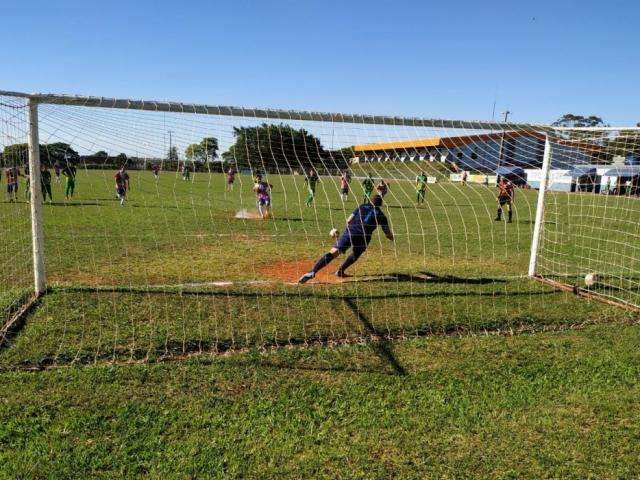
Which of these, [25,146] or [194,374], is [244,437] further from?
[25,146]

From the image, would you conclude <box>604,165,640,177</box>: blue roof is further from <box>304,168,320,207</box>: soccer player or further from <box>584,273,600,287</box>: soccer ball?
<box>304,168,320,207</box>: soccer player

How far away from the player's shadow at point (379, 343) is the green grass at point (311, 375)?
1.1 inches

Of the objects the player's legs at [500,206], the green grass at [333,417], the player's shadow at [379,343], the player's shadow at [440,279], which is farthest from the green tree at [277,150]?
the player's legs at [500,206]

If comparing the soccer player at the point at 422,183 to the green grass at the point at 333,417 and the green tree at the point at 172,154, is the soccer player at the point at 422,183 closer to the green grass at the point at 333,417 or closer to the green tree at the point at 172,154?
the green grass at the point at 333,417

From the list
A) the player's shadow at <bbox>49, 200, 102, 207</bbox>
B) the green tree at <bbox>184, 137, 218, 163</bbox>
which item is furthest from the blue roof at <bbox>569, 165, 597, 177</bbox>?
the player's shadow at <bbox>49, 200, 102, 207</bbox>

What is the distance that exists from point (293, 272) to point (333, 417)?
→ 4971 millimetres

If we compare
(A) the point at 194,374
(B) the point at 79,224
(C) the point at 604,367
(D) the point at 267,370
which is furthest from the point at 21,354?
(B) the point at 79,224

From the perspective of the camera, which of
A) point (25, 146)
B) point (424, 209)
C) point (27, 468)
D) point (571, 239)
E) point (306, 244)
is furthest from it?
point (424, 209)

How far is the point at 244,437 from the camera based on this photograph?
372 centimetres

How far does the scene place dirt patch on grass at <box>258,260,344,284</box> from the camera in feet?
27.6

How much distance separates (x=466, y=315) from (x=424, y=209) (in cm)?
1539

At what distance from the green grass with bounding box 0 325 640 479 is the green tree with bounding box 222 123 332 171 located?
3.01 metres

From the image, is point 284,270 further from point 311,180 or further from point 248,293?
point 311,180

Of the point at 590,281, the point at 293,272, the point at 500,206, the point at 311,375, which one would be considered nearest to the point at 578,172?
the point at 590,281
